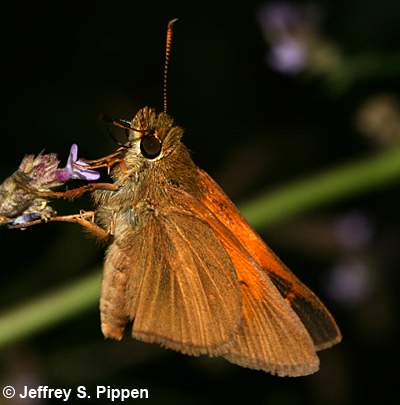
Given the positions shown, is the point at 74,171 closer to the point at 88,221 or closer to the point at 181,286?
the point at 88,221

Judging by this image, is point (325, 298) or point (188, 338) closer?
point (188, 338)

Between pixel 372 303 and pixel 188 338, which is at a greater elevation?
pixel 372 303


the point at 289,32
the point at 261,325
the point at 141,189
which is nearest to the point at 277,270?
the point at 261,325

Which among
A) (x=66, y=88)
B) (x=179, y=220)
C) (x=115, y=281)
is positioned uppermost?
(x=66, y=88)

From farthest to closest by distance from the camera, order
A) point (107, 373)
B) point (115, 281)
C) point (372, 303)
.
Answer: point (372, 303), point (107, 373), point (115, 281)

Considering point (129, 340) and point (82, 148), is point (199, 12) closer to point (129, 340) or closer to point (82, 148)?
point (82, 148)

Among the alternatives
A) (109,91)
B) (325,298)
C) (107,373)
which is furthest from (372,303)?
(109,91)
